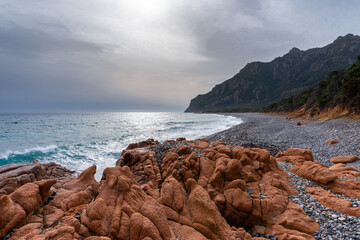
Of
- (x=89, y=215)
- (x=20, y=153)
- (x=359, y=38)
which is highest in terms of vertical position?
(x=359, y=38)

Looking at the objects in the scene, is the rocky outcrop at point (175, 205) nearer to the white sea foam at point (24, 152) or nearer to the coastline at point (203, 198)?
the coastline at point (203, 198)

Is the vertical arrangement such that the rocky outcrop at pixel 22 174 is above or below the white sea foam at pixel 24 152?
above

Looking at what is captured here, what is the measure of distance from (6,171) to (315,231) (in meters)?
13.7

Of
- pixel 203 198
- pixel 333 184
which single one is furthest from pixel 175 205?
pixel 333 184

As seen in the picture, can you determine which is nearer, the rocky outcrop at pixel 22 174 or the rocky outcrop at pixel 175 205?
the rocky outcrop at pixel 175 205

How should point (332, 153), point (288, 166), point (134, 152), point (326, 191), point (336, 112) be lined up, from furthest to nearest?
point (336, 112), point (332, 153), point (134, 152), point (288, 166), point (326, 191)

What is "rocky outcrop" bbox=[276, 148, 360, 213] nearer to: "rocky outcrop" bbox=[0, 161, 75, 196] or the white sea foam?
"rocky outcrop" bbox=[0, 161, 75, 196]

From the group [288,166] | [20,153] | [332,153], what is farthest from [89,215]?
[20,153]

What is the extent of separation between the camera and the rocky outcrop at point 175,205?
4816mm

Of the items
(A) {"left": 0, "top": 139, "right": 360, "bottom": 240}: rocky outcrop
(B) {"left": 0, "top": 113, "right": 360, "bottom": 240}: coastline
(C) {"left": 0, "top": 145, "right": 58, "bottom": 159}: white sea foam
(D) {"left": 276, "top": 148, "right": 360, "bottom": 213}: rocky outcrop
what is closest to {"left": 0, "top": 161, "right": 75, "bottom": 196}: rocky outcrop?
(B) {"left": 0, "top": 113, "right": 360, "bottom": 240}: coastline

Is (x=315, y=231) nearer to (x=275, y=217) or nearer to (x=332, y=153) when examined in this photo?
(x=275, y=217)

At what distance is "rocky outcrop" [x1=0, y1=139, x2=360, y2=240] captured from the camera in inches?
190

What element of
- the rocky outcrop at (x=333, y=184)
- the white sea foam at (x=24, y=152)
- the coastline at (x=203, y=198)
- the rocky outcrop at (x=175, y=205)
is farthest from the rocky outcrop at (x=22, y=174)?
the white sea foam at (x=24, y=152)

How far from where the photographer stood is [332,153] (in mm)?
15617
